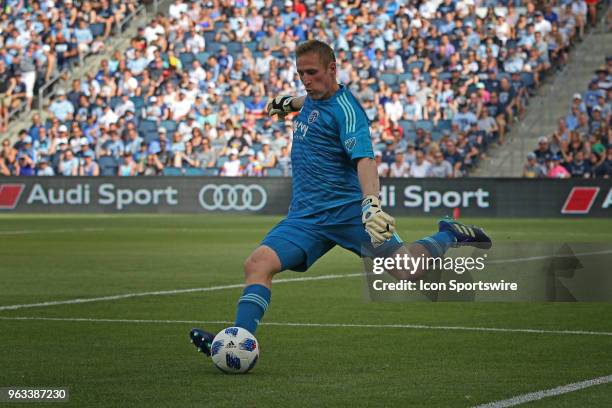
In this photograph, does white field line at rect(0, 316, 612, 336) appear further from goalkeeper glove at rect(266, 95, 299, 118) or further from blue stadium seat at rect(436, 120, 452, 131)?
blue stadium seat at rect(436, 120, 452, 131)

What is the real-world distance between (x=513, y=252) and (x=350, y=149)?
1125 centimetres

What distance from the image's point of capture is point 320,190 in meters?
8.56

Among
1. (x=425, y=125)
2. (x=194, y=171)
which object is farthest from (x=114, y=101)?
(x=425, y=125)

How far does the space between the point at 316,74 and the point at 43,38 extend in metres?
30.8

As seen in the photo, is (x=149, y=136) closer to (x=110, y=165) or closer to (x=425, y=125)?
(x=110, y=165)

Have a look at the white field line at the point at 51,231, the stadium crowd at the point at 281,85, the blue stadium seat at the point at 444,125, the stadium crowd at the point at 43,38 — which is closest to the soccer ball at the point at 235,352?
the white field line at the point at 51,231

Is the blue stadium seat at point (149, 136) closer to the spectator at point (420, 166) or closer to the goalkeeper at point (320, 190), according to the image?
the spectator at point (420, 166)

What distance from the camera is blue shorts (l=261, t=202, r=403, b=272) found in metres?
8.34

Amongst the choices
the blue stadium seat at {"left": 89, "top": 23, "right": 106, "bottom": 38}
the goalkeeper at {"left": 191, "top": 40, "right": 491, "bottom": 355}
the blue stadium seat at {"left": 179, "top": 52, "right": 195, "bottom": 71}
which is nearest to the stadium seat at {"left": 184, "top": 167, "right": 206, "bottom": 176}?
the blue stadium seat at {"left": 179, "top": 52, "right": 195, "bottom": 71}

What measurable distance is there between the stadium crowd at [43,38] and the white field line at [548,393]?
30602 mm

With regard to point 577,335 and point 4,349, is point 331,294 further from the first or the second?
point 4,349

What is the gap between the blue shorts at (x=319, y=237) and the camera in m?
8.34

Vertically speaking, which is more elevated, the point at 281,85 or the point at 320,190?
the point at 320,190

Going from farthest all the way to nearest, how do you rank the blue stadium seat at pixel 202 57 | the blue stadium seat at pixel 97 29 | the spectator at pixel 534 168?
the blue stadium seat at pixel 97 29 < the blue stadium seat at pixel 202 57 < the spectator at pixel 534 168
